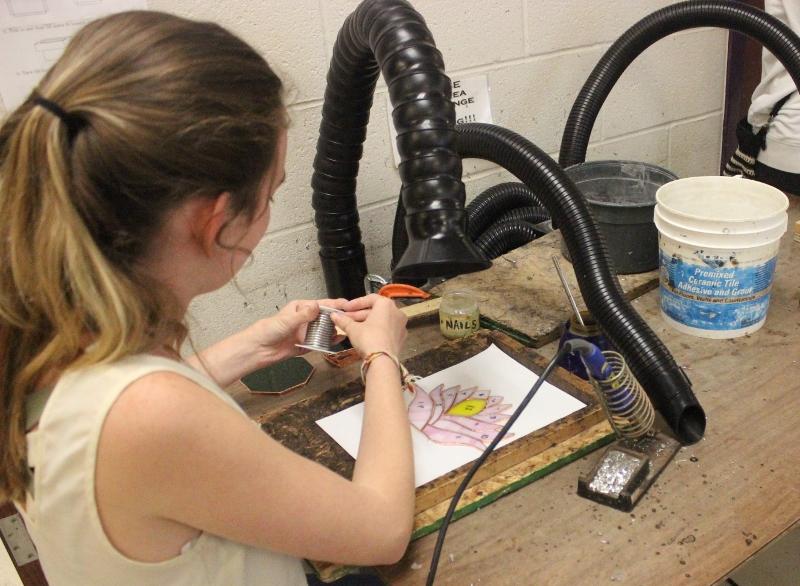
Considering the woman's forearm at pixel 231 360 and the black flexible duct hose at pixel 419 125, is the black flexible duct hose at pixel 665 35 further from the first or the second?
the woman's forearm at pixel 231 360

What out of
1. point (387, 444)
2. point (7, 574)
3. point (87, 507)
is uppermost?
point (87, 507)

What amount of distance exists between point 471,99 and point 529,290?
0.58 m

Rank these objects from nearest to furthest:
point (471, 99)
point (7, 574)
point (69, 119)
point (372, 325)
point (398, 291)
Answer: point (69, 119) → point (372, 325) → point (398, 291) → point (7, 574) → point (471, 99)

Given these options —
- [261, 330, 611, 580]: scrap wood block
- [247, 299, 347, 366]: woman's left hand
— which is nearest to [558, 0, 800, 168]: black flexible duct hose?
[261, 330, 611, 580]: scrap wood block

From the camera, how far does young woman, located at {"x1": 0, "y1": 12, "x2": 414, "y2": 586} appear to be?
571mm

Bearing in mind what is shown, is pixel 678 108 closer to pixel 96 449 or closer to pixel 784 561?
pixel 784 561

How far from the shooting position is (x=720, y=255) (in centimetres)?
101

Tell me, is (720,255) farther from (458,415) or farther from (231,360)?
(231,360)

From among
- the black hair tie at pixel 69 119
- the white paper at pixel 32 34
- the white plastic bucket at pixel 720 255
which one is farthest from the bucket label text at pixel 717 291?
the white paper at pixel 32 34

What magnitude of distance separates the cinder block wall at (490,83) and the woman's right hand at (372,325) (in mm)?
385

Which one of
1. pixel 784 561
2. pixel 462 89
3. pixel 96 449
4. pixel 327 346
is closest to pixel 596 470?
pixel 327 346

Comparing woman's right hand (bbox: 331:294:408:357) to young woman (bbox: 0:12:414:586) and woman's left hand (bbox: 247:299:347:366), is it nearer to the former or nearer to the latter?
woman's left hand (bbox: 247:299:347:366)

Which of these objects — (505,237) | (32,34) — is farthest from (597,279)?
(32,34)

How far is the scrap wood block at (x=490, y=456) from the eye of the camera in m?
0.79
